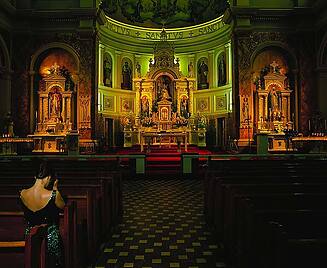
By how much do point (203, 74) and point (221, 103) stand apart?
8.70ft

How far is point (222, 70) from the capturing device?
773 inches

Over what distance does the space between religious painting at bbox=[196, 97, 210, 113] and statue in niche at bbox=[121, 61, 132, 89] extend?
462 cm

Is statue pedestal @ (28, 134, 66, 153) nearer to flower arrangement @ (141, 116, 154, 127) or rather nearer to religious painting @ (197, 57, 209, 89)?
flower arrangement @ (141, 116, 154, 127)

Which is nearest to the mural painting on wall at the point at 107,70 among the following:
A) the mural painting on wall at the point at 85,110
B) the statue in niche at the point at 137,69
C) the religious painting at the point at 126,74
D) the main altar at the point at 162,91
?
the religious painting at the point at 126,74

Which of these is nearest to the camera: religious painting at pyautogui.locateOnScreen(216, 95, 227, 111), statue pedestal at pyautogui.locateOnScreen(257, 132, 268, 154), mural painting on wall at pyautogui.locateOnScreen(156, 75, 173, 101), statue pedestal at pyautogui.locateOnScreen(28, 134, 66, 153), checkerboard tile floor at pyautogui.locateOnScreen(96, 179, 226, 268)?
checkerboard tile floor at pyautogui.locateOnScreen(96, 179, 226, 268)

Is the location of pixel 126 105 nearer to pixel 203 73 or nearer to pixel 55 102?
pixel 203 73

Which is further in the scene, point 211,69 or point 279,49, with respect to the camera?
point 211,69

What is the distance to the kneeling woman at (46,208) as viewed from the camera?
263 centimetres

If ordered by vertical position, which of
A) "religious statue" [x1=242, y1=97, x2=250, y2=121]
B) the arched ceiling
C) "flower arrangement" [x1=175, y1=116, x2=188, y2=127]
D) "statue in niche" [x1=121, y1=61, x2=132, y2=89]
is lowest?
"flower arrangement" [x1=175, y1=116, x2=188, y2=127]

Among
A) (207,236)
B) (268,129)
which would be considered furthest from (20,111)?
(207,236)

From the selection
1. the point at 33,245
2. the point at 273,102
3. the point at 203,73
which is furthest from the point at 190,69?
the point at 33,245

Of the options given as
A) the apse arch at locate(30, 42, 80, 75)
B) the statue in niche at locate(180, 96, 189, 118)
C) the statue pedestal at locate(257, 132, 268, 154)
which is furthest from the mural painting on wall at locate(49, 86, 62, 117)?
the statue pedestal at locate(257, 132, 268, 154)

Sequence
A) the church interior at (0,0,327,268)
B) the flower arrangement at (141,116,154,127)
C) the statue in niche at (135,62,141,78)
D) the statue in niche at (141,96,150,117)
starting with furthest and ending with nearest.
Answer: the statue in niche at (135,62,141,78), the statue in niche at (141,96,150,117), the flower arrangement at (141,116,154,127), the church interior at (0,0,327,268)

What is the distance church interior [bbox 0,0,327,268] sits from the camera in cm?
322
